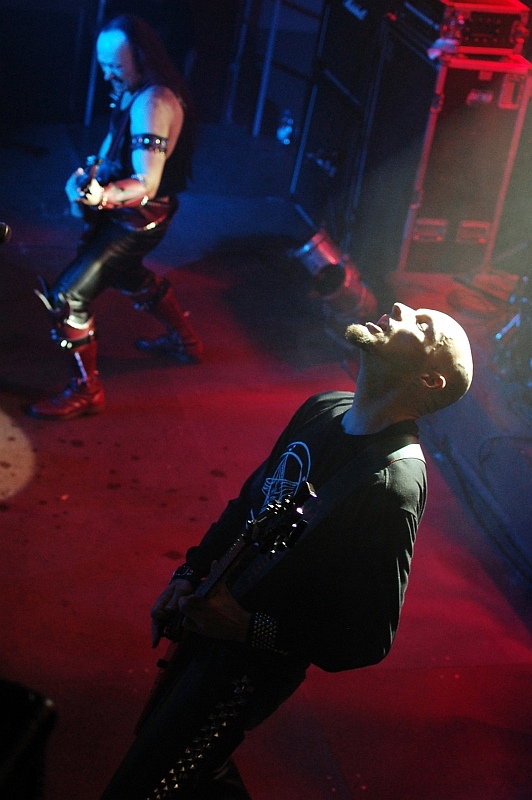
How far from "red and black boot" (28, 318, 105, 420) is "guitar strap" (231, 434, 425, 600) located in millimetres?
2749

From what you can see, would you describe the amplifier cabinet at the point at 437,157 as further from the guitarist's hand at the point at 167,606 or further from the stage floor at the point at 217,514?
the guitarist's hand at the point at 167,606

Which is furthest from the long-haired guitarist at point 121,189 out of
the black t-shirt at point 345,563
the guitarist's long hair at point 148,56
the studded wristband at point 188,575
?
the black t-shirt at point 345,563

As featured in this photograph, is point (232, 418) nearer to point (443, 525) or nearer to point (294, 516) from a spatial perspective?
point (443, 525)

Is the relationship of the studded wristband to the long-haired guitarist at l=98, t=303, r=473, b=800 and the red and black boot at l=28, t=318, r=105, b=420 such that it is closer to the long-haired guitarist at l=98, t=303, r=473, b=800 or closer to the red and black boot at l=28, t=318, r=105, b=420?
the long-haired guitarist at l=98, t=303, r=473, b=800

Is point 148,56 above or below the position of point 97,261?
above

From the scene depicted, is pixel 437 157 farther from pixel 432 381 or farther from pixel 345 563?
pixel 345 563

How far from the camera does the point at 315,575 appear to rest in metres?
2.15

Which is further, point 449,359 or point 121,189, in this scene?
point 121,189

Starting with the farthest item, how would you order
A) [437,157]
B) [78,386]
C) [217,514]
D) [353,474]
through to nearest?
[437,157]
[78,386]
[217,514]
[353,474]

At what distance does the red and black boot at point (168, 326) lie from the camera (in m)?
5.16

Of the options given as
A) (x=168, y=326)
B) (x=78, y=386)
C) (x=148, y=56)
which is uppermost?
(x=148, y=56)

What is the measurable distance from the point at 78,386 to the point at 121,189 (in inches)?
44.2

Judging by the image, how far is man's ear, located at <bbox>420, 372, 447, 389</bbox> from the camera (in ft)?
7.09

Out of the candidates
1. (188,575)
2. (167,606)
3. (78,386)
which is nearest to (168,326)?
(78,386)
